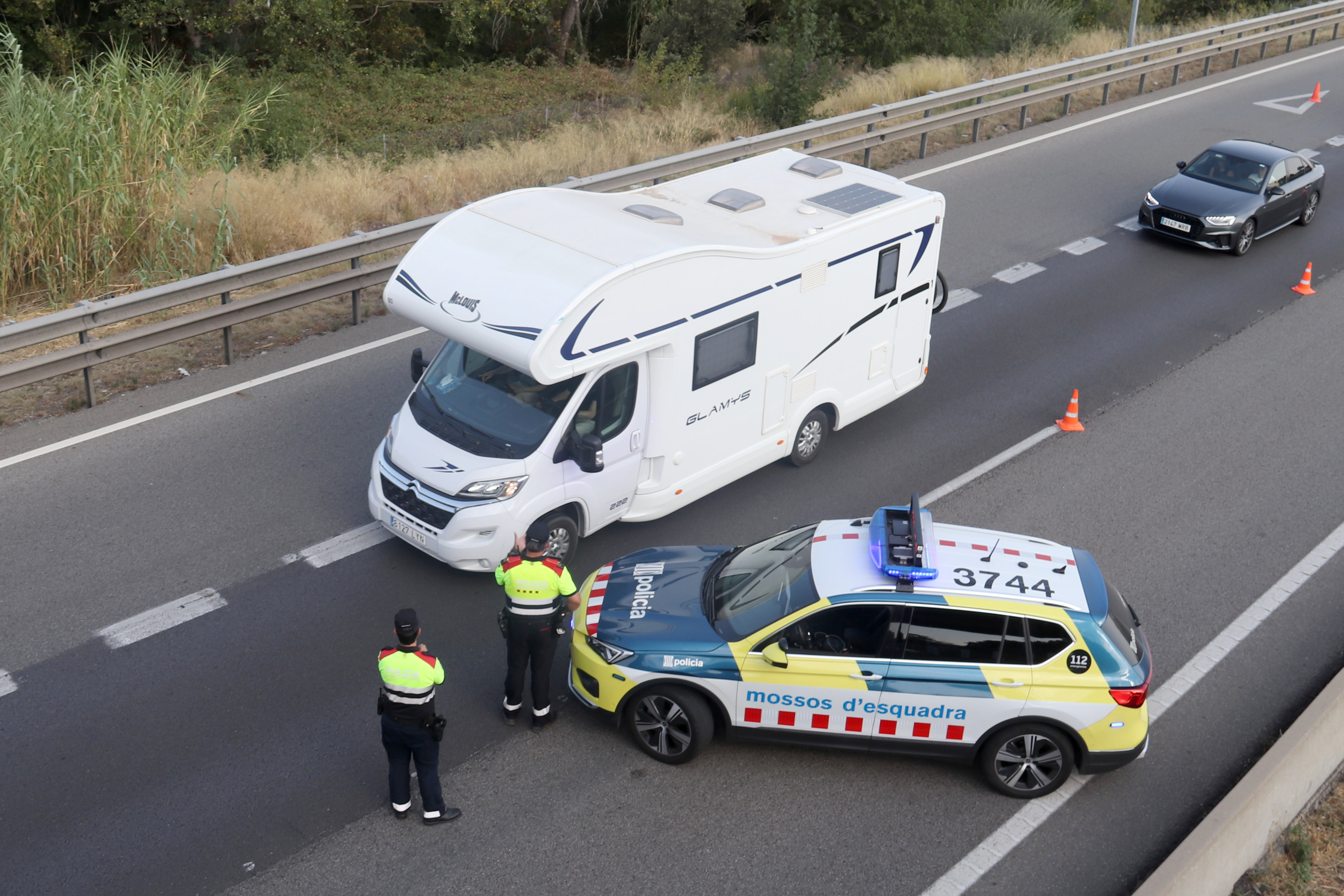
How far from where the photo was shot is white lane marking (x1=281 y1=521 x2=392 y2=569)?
980 centimetres

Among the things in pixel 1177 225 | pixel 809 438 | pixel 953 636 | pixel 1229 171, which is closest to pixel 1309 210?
pixel 1229 171

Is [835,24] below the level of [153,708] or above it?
above

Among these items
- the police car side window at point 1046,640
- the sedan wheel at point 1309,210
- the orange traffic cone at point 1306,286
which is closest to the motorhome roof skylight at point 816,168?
the police car side window at point 1046,640

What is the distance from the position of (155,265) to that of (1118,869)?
11561 millimetres

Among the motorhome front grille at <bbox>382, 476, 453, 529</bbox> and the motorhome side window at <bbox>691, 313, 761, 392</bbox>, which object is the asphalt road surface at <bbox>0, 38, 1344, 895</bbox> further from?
the motorhome side window at <bbox>691, 313, 761, 392</bbox>

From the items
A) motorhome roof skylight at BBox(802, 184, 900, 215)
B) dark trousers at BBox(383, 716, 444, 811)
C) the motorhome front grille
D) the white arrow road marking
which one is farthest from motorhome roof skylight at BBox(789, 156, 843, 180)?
the white arrow road marking

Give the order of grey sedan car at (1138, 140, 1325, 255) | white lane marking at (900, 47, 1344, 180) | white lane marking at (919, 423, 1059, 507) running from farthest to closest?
white lane marking at (900, 47, 1344, 180) → grey sedan car at (1138, 140, 1325, 255) → white lane marking at (919, 423, 1059, 507)

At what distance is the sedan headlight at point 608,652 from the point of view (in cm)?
793

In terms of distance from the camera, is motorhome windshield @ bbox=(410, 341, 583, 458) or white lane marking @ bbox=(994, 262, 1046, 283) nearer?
motorhome windshield @ bbox=(410, 341, 583, 458)

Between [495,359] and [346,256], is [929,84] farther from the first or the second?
[495,359]

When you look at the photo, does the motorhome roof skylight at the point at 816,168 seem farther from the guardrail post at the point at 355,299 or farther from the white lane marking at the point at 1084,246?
the white lane marking at the point at 1084,246

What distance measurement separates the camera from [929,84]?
22375 mm

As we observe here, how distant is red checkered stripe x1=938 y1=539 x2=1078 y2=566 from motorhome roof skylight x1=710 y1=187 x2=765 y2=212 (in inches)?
164

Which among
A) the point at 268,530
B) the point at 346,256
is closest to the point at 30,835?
the point at 268,530
